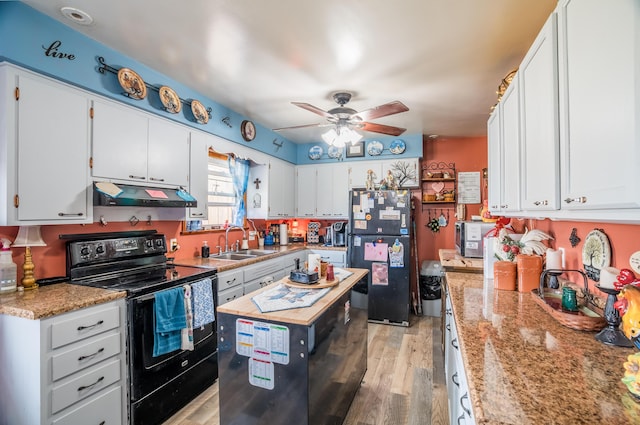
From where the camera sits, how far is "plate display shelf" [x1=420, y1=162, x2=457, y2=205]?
452cm

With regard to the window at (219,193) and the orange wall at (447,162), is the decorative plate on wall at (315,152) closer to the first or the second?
the window at (219,193)

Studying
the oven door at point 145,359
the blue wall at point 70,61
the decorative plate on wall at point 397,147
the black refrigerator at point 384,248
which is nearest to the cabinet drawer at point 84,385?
the oven door at point 145,359

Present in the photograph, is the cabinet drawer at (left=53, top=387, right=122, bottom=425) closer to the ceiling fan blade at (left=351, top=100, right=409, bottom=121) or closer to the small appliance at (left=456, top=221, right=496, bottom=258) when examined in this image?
the ceiling fan blade at (left=351, top=100, right=409, bottom=121)

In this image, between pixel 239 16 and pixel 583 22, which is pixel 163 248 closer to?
pixel 239 16

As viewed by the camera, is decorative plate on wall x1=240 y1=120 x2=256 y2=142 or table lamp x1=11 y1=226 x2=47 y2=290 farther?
decorative plate on wall x1=240 y1=120 x2=256 y2=142

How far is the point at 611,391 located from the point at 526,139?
1.13 metres

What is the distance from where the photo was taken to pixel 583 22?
964 millimetres

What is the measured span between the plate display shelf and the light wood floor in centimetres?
198

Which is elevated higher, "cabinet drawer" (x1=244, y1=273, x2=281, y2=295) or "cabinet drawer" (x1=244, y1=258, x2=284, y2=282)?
"cabinet drawer" (x1=244, y1=258, x2=284, y2=282)

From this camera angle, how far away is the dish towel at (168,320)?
79.3 inches

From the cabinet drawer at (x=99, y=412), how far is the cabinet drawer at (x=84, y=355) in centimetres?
22

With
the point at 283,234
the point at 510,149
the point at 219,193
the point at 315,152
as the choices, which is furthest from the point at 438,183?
the point at 219,193

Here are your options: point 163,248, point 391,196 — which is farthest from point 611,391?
point 391,196

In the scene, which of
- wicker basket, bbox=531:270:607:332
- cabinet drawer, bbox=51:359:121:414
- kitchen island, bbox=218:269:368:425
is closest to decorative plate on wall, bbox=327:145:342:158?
kitchen island, bbox=218:269:368:425
